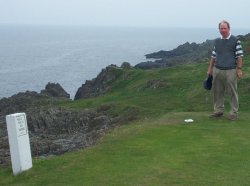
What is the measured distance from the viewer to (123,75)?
45625mm

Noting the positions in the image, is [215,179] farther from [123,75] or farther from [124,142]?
[123,75]

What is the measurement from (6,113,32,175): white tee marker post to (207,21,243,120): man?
8.13m

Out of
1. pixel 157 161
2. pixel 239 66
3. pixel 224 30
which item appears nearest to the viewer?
pixel 157 161

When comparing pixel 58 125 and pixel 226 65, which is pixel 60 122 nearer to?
pixel 58 125

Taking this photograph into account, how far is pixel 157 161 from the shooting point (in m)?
12.2

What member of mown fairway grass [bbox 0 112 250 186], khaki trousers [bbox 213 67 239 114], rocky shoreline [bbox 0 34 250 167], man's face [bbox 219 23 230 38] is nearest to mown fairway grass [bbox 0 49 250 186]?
mown fairway grass [bbox 0 112 250 186]

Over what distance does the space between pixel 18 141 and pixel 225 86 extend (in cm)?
889

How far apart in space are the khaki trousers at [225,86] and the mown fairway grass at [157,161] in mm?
1639

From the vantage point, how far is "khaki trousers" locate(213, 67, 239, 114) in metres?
17.3

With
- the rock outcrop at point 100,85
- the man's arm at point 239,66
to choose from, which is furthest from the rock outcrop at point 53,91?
the man's arm at point 239,66

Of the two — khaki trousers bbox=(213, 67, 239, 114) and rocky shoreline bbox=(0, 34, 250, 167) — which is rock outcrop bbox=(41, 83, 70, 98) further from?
khaki trousers bbox=(213, 67, 239, 114)

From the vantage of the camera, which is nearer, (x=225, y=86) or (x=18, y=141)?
(x=18, y=141)

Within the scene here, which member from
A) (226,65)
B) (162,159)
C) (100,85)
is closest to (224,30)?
(226,65)

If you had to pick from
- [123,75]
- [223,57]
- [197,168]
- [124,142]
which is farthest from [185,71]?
[197,168]
